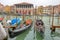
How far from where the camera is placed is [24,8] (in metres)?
2.94

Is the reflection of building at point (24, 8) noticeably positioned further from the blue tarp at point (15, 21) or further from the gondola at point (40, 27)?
the gondola at point (40, 27)

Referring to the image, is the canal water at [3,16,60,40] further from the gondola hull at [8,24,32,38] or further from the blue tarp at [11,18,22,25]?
the blue tarp at [11,18,22,25]

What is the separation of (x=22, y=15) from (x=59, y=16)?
30.3 inches

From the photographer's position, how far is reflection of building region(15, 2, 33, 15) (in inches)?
115

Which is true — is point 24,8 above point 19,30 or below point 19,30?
above

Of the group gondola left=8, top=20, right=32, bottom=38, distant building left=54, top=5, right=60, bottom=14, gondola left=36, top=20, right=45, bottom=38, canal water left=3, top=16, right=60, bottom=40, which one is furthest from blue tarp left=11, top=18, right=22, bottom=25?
distant building left=54, top=5, right=60, bottom=14

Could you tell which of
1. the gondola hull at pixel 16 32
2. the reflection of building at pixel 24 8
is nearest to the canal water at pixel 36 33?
the gondola hull at pixel 16 32

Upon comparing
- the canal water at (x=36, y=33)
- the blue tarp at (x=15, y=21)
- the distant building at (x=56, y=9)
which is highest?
the distant building at (x=56, y=9)

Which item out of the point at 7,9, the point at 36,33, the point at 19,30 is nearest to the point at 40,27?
the point at 36,33

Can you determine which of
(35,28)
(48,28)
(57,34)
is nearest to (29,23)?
(35,28)

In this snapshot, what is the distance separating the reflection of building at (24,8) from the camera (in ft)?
9.57

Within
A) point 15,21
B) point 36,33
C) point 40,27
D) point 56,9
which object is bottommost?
point 36,33

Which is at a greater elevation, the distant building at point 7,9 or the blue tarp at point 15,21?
the distant building at point 7,9

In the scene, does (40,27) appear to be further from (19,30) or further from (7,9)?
(7,9)
